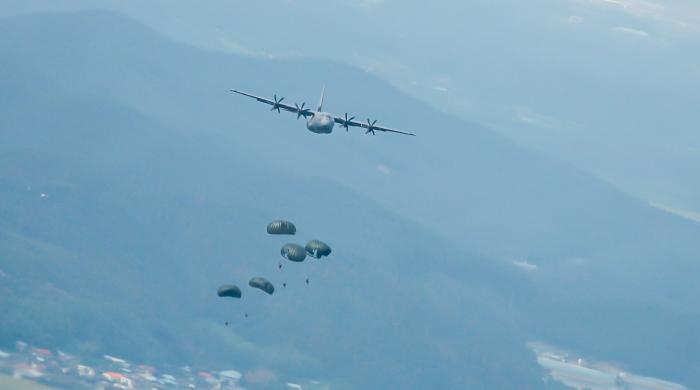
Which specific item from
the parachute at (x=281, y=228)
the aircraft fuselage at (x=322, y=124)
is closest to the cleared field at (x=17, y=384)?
the parachute at (x=281, y=228)

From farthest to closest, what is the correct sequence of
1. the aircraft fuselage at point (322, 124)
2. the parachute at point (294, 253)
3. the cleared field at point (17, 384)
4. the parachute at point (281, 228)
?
the cleared field at point (17, 384)
the parachute at point (294, 253)
the parachute at point (281, 228)
the aircraft fuselage at point (322, 124)

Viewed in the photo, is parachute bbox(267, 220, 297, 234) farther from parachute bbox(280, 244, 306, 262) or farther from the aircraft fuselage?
the aircraft fuselage

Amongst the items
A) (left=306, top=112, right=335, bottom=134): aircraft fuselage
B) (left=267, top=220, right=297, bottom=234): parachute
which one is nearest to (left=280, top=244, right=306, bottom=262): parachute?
(left=267, top=220, right=297, bottom=234): parachute

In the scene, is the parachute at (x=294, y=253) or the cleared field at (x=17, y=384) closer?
the parachute at (x=294, y=253)

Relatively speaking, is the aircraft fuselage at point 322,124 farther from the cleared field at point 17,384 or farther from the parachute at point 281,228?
the cleared field at point 17,384

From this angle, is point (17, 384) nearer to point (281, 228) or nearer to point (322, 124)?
point (281, 228)

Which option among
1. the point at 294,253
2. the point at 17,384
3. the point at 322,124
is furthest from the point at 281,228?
the point at 17,384

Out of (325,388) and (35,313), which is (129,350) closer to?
(35,313)

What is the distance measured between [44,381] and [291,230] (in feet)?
265

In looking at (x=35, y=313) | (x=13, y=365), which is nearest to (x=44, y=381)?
(x=13, y=365)

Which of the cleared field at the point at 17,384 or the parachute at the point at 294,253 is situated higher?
the cleared field at the point at 17,384

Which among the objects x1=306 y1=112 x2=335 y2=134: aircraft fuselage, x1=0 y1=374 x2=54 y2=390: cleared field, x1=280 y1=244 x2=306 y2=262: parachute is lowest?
x1=280 y1=244 x2=306 y2=262: parachute

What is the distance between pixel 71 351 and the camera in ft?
633

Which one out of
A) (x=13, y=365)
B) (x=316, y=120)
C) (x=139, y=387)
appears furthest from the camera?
(x=139, y=387)
